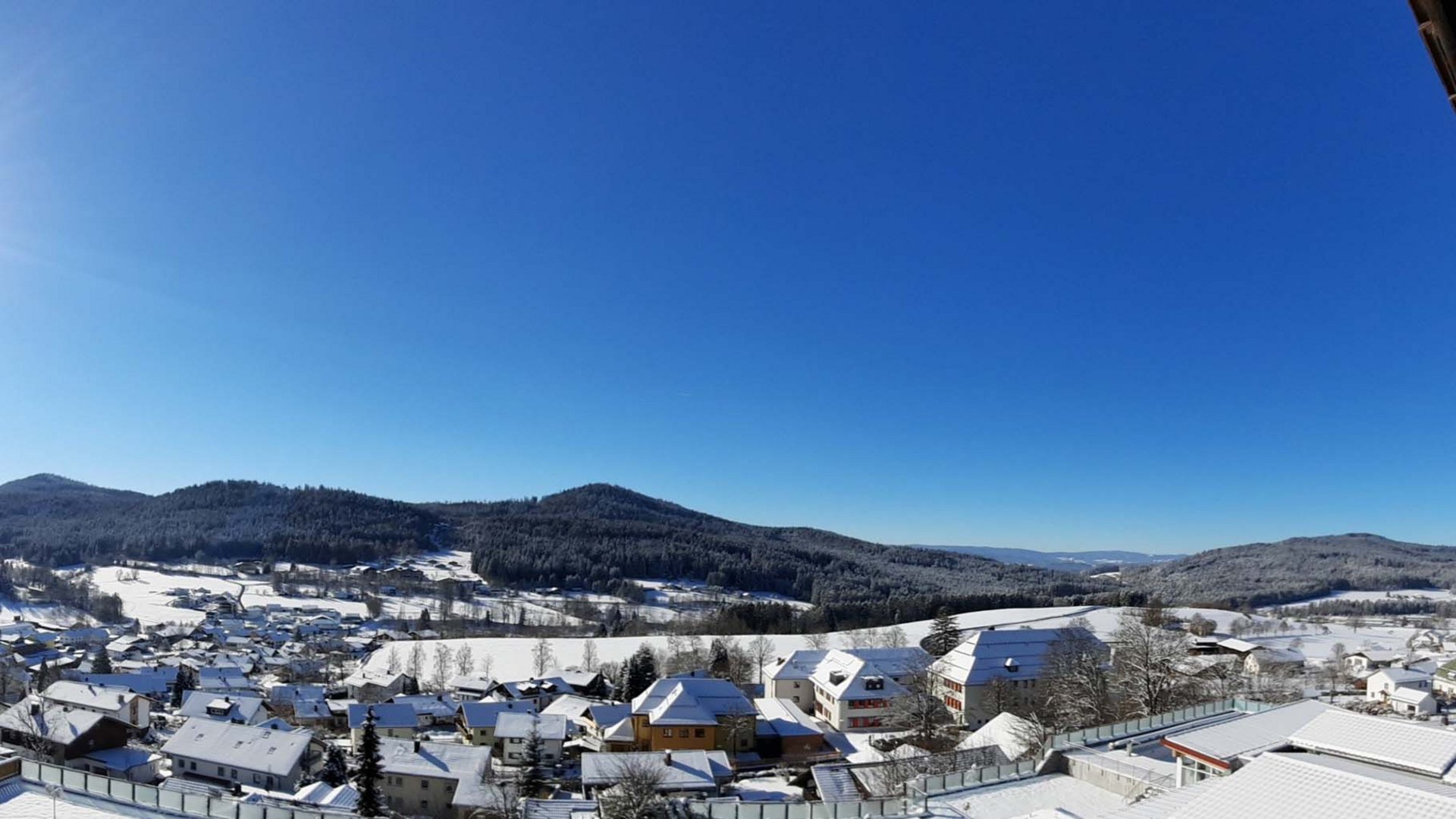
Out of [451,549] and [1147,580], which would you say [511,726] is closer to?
[451,549]

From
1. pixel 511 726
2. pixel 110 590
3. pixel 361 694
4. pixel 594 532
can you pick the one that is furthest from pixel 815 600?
pixel 110 590

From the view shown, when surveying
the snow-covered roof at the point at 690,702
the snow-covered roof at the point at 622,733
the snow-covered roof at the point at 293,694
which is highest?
the snow-covered roof at the point at 690,702

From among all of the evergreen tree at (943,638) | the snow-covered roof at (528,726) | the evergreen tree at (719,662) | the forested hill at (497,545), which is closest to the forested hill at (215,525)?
the forested hill at (497,545)

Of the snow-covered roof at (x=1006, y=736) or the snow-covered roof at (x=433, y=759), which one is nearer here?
the snow-covered roof at (x=1006, y=736)

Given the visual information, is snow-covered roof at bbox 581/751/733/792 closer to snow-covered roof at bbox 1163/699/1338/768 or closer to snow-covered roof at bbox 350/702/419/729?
snow-covered roof at bbox 1163/699/1338/768

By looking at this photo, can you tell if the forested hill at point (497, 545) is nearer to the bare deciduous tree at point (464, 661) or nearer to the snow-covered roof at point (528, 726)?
the bare deciduous tree at point (464, 661)

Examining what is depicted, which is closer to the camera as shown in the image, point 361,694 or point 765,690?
point 765,690
